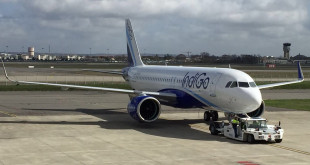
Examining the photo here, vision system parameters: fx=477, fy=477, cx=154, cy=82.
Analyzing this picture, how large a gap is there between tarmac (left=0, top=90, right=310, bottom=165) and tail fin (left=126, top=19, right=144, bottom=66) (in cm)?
738

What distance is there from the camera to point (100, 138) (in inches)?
1132

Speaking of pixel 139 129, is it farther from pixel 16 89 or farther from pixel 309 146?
pixel 16 89

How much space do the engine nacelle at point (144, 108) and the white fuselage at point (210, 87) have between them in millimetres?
2604

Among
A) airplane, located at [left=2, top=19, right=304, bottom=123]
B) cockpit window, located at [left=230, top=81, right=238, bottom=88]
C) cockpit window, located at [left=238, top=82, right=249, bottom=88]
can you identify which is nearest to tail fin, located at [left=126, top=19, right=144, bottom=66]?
airplane, located at [left=2, top=19, right=304, bottom=123]

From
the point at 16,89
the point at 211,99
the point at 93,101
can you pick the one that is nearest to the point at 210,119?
the point at 211,99

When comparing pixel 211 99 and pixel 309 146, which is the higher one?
pixel 211 99

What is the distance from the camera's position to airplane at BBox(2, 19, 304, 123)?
2998cm

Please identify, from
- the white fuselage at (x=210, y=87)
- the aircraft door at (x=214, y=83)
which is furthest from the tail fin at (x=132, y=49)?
the aircraft door at (x=214, y=83)

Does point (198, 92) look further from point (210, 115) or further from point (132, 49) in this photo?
point (132, 49)

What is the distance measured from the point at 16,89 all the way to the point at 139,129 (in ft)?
130

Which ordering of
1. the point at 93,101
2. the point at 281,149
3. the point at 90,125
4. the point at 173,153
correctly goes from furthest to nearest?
the point at 93,101 → the point at 90,125 → the point at 281,149 → the point at 173,153

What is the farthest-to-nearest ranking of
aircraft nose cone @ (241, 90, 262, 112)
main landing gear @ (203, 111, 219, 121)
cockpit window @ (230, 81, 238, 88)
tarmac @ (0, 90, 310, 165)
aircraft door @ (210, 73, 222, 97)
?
main landing gear @ (203, 111, 219, 121) → aircraft door @ (210, 73, 222, 97) → cockpit window @ (230, 81, 238, 88) → aircraft nose cone @ (241, 90, 262, 112) → tarmac @ (0, 90, 310, 165)

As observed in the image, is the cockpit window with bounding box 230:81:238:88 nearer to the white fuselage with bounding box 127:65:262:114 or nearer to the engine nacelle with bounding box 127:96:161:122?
the white fuselage with bounding box 127:65:262:114

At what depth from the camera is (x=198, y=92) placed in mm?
33469
